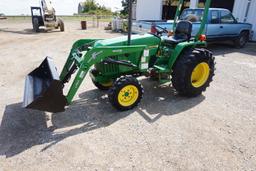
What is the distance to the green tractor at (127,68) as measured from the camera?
316 cm

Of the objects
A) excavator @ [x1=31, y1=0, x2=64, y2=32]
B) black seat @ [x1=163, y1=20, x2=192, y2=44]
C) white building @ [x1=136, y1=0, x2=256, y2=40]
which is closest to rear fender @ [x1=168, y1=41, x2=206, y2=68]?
black seat @ [x1=163, y1=20, x2=192, y2=44]

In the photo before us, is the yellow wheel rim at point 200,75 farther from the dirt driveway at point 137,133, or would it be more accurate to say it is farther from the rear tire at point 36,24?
the rear tire at point 36,24

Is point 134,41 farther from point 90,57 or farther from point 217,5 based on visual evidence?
point 217,5

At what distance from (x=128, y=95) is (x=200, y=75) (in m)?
1.72

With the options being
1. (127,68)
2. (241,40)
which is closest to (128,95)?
(127,68)

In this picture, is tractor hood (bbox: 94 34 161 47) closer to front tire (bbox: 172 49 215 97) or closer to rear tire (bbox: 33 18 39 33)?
front tire (bbox: 172 49 215 97)

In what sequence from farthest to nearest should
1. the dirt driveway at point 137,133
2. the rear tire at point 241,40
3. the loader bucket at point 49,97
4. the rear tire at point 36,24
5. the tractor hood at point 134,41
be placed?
the rear tire at point 36,24 → the rear tire at point 241,40 → the tractor hood at point 134,41 → the loader bucket at point 49,97 → the dirt driveway at point 137,133

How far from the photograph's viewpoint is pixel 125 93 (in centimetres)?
346

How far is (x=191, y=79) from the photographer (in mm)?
4102

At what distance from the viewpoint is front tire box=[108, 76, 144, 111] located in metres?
3.34

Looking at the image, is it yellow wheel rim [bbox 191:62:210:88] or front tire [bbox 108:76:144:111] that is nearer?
front tire [bbox 108:76:144:111]

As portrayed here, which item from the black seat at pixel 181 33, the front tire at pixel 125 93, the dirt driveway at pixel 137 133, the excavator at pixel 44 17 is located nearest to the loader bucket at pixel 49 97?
the dirt driveway at pixel 137 133

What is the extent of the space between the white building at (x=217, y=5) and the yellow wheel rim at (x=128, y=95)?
9.69 metres

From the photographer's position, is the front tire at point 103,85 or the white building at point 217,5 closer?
the front tire at point 103,85
